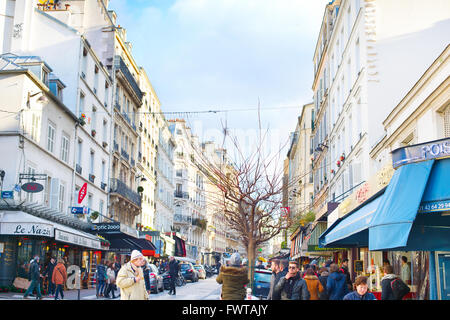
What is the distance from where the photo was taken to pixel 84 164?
30766mm

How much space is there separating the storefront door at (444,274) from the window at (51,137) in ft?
62.3

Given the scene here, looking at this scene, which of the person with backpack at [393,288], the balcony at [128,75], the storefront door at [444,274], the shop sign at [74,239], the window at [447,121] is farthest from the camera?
the balcony at [128,75]

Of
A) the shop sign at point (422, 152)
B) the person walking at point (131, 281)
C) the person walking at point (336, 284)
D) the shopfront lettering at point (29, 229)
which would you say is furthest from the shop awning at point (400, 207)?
the shopfront lettering at point (29, 229)

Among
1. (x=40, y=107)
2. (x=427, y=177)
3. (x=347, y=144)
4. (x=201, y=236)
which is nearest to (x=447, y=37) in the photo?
(x=347, y=144)

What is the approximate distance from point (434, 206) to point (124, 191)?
106ft

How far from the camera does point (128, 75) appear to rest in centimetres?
4053

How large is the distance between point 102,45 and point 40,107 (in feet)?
46.1

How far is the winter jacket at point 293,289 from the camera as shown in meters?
8.09

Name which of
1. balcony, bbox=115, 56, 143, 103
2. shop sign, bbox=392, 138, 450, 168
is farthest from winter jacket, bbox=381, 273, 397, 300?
balcony, bbox=115, 56, 143, 103

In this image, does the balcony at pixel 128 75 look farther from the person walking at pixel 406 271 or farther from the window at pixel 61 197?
the person walking at pixel 406 271

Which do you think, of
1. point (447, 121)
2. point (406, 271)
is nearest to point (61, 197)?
point (406, 271)

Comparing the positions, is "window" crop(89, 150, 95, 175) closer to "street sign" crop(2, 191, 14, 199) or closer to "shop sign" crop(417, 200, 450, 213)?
"street sign" crop(2, 191, 14, 199)

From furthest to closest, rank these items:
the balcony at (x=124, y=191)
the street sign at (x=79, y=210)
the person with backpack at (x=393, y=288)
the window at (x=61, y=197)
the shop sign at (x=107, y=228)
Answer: the balcony at (x=124, y=191) → the shop sign at (x=107, y=228) → the street sign at (x=79, y=210) → the window at (x=61, y=197) → the person with backpack at (x=393, y=288)

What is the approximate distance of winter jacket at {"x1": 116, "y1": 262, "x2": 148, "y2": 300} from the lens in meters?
7.60
